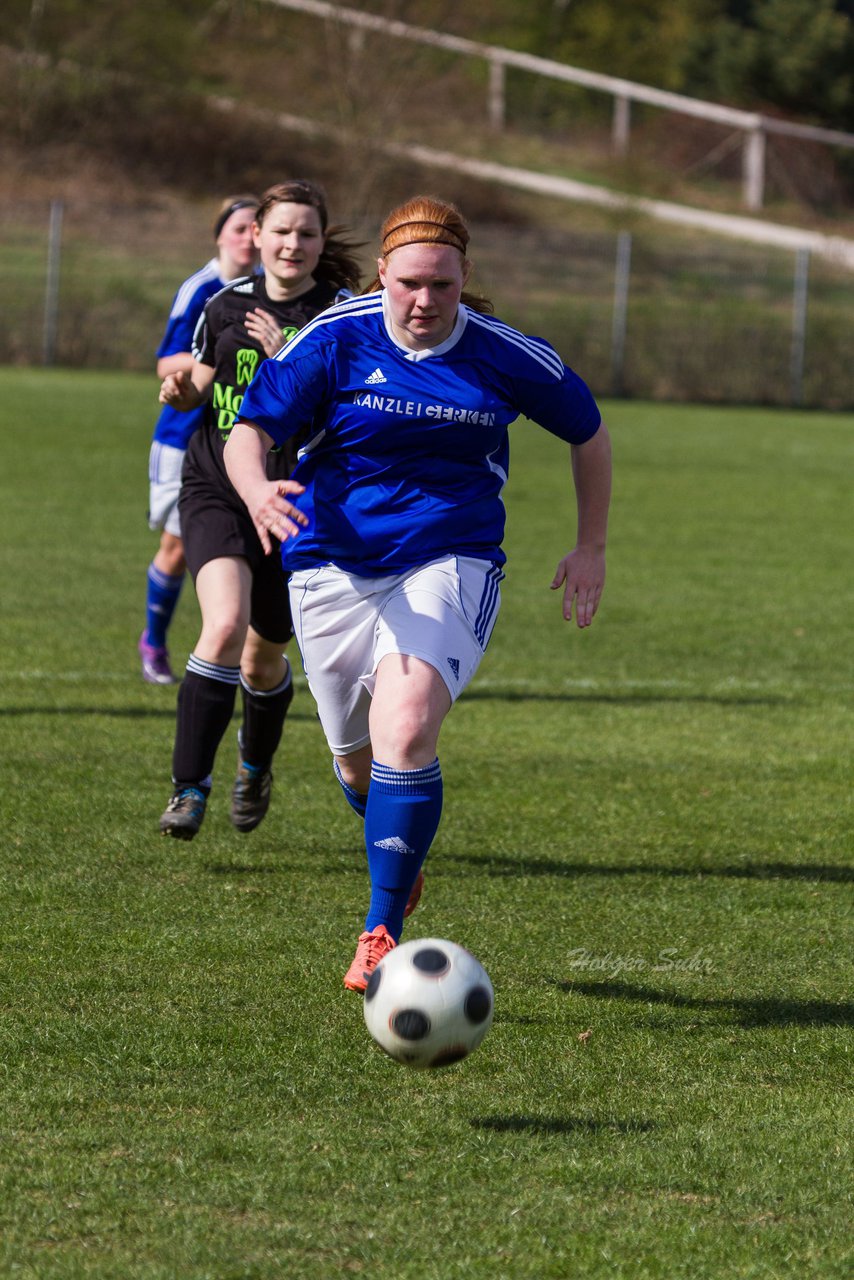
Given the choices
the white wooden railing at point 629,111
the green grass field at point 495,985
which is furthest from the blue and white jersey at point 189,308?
the white wooden railing at point 629,111

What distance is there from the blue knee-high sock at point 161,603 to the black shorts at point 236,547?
2927 millimetres

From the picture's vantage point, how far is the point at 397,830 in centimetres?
429

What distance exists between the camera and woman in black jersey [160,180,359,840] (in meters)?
5.61

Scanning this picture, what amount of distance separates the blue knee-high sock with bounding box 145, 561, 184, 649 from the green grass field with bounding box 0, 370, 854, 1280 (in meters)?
0.27

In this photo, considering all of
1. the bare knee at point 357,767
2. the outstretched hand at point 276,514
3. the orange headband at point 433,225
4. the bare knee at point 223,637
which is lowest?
the bare knee at point 357,767

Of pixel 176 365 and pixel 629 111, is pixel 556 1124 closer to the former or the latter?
pixel 176 365

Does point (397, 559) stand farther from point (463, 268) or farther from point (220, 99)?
point (220, 99)

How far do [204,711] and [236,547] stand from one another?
0.54 metres

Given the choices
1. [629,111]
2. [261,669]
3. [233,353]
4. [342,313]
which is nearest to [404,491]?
[342,313]

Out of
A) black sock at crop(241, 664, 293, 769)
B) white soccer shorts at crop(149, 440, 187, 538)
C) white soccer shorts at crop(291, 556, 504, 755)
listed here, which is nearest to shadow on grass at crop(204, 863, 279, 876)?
black sock at crop(241, 664, 293, 769)

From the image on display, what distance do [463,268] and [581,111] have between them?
47.0 meters

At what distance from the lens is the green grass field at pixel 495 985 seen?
10.5ft

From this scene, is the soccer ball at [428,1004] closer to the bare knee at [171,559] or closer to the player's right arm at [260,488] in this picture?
the player's right arm at [260,488]

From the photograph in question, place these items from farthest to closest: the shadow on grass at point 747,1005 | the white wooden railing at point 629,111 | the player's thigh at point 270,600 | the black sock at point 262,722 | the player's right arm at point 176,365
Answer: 1. the white wooden railing at point 629,111
2. the player's right arm at point 176,365
3. the black sock at point 262,722
4. the player's thigh at point 270,600
5. the shadow on grass at point 747,1005
